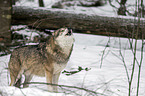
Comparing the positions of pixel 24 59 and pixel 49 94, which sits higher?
pixel 24 59

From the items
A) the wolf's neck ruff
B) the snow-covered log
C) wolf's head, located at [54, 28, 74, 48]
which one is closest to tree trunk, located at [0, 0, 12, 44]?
the snow-covered log

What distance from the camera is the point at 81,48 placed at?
619cm

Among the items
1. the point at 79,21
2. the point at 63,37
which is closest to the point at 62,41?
the point at 63,37

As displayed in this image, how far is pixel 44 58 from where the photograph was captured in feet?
9.75

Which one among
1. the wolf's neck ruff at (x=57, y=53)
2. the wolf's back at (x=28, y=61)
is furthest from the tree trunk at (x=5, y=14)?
the wolf's neck ruff at (x=57, y=53)

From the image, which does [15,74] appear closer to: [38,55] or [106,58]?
[38,55]

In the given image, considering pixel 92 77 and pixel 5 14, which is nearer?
pixel 92 77

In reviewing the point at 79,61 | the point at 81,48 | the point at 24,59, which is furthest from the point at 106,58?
the point at 24,59

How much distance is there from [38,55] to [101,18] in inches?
133

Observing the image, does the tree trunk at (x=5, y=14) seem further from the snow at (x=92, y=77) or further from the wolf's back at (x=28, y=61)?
the wolf's back at (x=28, y=61)

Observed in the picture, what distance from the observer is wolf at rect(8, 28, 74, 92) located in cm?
291

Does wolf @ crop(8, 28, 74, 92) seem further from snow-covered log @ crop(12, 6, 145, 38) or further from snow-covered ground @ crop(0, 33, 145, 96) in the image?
snow-covered log @ crop(12, 6, 145, 38)

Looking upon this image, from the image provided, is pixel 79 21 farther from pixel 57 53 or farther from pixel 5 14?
pixel 57 53

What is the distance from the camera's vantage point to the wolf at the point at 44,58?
114 inches
